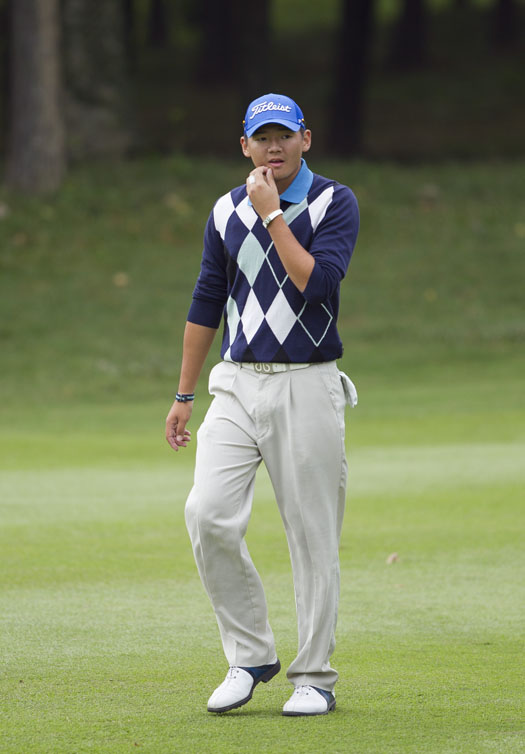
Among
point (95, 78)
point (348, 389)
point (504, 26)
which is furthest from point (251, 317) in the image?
point (504, 26)

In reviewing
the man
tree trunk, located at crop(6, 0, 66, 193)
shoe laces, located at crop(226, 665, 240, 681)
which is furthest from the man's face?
tree trunk, located at crop(6, 0, 66, 193)

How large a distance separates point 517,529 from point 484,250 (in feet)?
50.0

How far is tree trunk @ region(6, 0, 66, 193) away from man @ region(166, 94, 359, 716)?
18.1m

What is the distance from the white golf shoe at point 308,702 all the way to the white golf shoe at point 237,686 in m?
0.14

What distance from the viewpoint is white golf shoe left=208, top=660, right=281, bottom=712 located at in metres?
4.25

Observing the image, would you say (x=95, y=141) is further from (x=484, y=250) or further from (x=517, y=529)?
(x=517, y=529)

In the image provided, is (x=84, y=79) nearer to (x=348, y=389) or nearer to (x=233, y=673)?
(x=348, y=389)

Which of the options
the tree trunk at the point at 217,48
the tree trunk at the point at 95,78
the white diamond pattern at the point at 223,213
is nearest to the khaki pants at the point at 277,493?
the white diamond pattern at the point at 223,213

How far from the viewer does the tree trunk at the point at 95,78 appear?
24.9 m

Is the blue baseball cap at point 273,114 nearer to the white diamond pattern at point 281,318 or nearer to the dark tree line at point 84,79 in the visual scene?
the white diamond pattern at point 281,318

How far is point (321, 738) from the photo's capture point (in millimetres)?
3979

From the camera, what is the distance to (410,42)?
40875 mm

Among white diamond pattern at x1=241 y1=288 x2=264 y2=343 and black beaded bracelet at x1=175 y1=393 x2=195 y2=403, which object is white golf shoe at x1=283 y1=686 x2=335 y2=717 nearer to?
black beaded bracelet at x1=175 y1=393 x2=195 y2=403

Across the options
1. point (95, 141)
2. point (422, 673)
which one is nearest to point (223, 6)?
point (95, 141)
